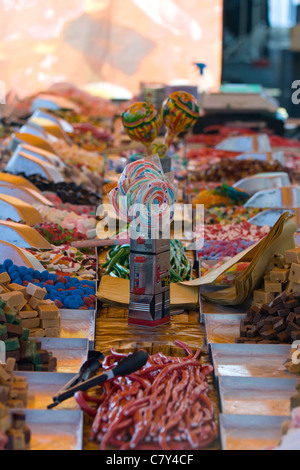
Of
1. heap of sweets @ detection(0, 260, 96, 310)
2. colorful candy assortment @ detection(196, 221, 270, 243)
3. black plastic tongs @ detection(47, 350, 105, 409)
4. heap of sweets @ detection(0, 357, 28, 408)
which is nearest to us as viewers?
heap of sweets @ detection(0, 357, 28, 408)

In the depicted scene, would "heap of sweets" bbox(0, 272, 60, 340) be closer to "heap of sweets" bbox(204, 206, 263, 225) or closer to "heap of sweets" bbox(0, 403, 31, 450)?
"heap of sweets" bbox(0, 403, 31, 450)

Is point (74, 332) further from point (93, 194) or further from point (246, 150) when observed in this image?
point (246, 150)

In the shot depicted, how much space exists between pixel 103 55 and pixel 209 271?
8462mm

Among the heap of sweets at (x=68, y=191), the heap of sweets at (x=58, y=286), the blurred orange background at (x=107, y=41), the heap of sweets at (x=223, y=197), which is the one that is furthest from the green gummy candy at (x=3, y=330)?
the blurred orange background at (x=107, y=41)

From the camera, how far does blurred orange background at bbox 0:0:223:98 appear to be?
10547mm

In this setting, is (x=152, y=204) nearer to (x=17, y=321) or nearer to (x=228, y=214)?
(x=17, y=321)

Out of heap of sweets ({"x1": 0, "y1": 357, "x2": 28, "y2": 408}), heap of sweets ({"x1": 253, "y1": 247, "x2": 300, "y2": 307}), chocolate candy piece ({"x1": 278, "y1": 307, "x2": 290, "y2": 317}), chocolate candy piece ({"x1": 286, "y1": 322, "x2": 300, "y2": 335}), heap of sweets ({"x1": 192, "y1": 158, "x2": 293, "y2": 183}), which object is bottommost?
heap of sweets ({"x1": 0, "y1": 357, "x2": 28, "y2": 408})

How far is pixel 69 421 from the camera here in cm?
196

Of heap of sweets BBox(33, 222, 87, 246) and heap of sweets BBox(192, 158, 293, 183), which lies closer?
heap of sweets BBox(33, 222, 87, 246)

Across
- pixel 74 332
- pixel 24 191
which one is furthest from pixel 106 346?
pixel 24 191

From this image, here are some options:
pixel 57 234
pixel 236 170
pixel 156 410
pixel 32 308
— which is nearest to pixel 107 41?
pixel 236 170

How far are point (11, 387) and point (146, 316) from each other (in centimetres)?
80

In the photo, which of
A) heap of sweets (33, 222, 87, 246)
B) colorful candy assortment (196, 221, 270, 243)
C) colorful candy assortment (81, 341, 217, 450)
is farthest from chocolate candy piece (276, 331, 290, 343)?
heap of sweets (33, 222, 87, 246)

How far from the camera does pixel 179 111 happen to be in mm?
3852
